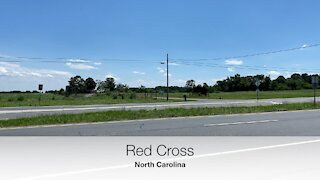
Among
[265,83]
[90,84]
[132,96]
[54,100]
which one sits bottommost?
[54,100]

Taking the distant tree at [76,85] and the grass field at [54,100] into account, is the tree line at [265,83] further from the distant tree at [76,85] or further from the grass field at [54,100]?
the grass field at [54,100]

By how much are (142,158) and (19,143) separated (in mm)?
4422

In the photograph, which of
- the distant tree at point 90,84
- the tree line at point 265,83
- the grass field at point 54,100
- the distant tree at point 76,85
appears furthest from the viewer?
the tree line at point 265,83

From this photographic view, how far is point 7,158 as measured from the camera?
293 inches

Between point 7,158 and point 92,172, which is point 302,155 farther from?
point 7,158

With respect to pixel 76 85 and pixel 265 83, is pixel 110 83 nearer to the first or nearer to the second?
pixel 76 85

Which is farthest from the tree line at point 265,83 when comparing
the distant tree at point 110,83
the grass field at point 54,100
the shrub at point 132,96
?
the grass field at point 54,100

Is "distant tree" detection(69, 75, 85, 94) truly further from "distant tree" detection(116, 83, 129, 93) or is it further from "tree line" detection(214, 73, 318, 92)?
"tree line" detection(214, 73, 318, 92)

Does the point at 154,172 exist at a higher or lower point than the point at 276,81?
lower

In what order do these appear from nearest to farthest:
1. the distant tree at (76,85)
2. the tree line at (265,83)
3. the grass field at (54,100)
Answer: the grass field at (54,100)
the distant tree at (76,85)
the tree line at (265,83)

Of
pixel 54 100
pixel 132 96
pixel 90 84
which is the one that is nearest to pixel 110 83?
pixel 90 84

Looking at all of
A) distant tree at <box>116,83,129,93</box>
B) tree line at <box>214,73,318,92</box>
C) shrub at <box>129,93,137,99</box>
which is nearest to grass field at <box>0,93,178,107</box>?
shrub at <box>129,93,137,99</box>

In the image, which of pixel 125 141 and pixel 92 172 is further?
pixel 125 141

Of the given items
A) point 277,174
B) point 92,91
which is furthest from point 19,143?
point 92,91
